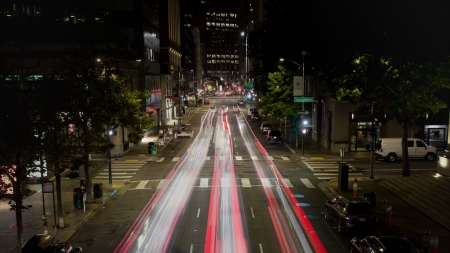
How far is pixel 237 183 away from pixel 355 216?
458 inches

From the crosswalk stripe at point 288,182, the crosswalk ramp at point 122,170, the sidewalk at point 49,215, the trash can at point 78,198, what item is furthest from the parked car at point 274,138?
the trash can at point 78,198

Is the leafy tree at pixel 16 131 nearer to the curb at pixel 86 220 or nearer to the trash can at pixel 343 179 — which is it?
the curb at pixel 86 220

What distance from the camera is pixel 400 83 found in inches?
1070

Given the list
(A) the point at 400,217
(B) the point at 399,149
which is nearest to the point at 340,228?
(A) the point at 400,217

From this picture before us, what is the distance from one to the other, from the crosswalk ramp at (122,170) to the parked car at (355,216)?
17.3 m

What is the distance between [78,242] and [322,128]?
34.5 meters

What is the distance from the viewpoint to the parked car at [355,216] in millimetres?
17734

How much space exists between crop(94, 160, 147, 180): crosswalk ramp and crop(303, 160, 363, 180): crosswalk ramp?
13.9m

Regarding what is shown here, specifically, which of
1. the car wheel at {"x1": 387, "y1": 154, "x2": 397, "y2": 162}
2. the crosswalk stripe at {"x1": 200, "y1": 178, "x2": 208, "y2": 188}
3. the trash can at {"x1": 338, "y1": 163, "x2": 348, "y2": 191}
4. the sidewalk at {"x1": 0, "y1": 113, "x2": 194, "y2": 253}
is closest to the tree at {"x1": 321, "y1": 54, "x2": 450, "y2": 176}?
the trash can at {"x1": 338, "y1": 163, "x2": 348, "y2": 191}

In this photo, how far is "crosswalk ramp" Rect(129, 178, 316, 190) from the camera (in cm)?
2789

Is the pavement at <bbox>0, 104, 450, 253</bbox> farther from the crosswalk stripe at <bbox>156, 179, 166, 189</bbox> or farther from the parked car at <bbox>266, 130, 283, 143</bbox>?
the parked car at <bbox>266, 130, 283, 143</bbox>

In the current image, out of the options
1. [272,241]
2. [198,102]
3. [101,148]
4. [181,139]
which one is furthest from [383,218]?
[198,102]

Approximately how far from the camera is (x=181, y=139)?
55.0 metres

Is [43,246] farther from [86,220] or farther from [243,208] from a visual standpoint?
[243,208]
